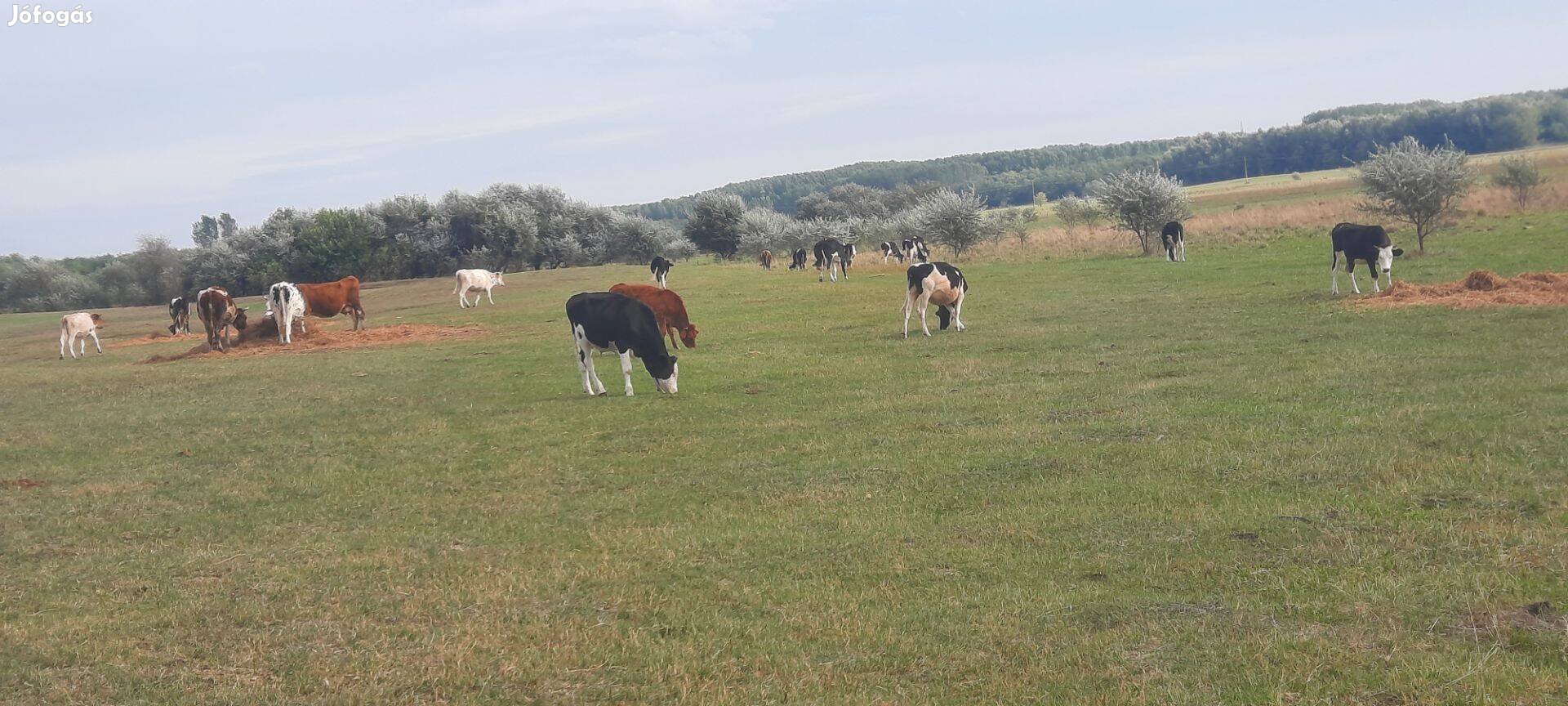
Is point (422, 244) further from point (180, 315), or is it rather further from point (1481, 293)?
point (1481, 293)

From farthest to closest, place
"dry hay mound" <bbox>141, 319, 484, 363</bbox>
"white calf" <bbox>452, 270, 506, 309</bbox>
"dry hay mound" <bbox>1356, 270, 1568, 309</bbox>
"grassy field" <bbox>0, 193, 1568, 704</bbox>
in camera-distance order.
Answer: "white calf" <bbox>452, 270, 506, 309</bbox>
"dry hay mound" <bbox>141, 319, 484, 363</bbox>
"dry hay mound" <bbox>1356, 270, 1568, 309</bbox>
"grassy field" <bbox>0, 193, 1568, 704</bbox>

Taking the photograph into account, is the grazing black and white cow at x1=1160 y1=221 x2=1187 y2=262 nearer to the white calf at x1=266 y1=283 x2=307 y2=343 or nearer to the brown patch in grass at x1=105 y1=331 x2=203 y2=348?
the white calf at x1=266 y1=283 x2=307 y2=343

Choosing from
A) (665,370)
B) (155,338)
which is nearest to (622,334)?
(665,370)

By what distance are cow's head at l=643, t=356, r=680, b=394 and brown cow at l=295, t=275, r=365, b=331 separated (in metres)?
20.9

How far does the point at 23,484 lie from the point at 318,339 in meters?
19.6

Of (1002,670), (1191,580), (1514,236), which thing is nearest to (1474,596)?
(1191,580)

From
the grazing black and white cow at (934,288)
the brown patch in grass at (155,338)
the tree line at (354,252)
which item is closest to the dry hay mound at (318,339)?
the brown patch in grass at (155,338)

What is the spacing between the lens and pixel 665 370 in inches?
752

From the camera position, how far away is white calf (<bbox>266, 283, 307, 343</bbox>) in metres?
32.7

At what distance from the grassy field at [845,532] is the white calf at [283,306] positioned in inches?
450

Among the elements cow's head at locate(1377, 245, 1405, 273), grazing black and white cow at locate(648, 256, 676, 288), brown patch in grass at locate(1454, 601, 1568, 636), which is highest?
grazing black and white cow at locate(648, 256, 676, 288)

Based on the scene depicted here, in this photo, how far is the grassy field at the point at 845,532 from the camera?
6.45 meters

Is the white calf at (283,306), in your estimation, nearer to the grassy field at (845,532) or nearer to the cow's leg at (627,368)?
the grassy field at (845,532)

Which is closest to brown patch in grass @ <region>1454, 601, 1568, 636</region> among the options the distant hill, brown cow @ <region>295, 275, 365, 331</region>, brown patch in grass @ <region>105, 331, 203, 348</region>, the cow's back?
brown cow @ <region>295, 275, 365, 331</region>
